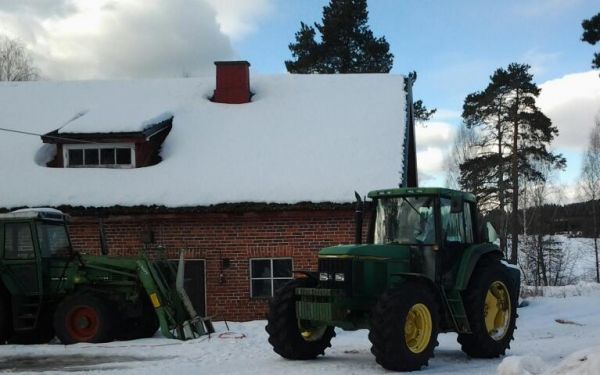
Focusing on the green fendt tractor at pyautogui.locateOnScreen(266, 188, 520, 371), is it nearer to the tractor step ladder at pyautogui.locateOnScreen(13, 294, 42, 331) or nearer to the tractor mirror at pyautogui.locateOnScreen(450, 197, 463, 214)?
the tractor mirror at pyautogui.locateOnScreen(450, 197, 463, 214)

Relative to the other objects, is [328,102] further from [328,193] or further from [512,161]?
[512,161]

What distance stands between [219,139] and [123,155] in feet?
7.52

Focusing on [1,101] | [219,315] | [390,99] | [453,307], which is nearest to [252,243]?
[219,315]

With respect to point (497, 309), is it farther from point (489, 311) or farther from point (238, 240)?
point (238, 240)

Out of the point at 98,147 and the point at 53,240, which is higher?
the point at 98,147

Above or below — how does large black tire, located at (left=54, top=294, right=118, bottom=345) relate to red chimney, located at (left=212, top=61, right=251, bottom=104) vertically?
below

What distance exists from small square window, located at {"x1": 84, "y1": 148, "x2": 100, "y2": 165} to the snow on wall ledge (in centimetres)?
50

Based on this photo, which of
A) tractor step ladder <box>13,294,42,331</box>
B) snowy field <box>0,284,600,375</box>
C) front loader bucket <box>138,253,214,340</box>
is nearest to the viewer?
snowy field <box>0,284,600,375</box>

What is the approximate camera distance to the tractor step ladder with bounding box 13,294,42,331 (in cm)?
1303

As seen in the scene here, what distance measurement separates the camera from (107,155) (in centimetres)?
1848

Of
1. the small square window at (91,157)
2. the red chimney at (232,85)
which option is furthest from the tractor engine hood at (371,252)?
the red chimney at (232,85)

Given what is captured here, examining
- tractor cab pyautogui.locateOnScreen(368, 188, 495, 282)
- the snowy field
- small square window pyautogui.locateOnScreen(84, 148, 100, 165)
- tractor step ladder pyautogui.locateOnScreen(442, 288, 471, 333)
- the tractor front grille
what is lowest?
the snowy field

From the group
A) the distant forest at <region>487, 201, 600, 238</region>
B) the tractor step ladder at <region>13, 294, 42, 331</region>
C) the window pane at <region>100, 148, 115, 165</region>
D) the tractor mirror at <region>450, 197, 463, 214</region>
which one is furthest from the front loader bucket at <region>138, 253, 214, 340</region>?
the distant forest at <region>487, 201, 600, 238</region>

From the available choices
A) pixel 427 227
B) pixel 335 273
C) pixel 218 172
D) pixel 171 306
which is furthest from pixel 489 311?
pixel 218 172
